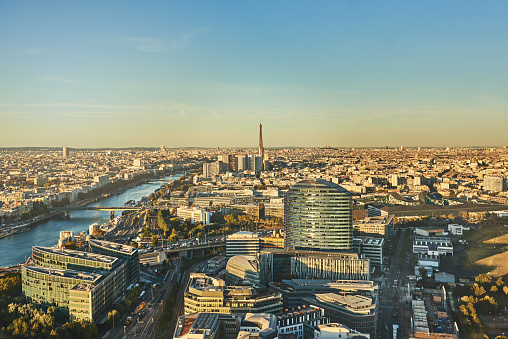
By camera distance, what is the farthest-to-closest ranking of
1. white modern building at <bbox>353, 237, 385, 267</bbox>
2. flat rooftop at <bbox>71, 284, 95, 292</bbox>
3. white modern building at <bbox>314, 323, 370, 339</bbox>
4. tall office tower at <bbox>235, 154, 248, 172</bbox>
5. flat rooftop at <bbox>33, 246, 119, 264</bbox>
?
tall office tower at <bbox>235, 154, 248, 172</bbox> → white modern building at <bbox>353, 237, 385, 267</bbox> → flat rooftop at <bbox>33, 246, 119, 264</bbox> → flat rooftop at <bbox>71, 284, 95, 292</bbox> → white modern building at <bbox>314, 323, 370, 339</bbox>

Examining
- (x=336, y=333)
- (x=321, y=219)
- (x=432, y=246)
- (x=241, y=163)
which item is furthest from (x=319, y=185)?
(x=241, y=163)

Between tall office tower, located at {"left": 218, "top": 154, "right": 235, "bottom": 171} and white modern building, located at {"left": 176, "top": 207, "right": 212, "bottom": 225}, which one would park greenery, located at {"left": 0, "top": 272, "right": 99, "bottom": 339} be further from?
tall office tower, located at {"left": 218, "top": 154, "right": 235, "bottom": 171}

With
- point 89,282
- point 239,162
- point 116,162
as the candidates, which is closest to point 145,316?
point 89,282

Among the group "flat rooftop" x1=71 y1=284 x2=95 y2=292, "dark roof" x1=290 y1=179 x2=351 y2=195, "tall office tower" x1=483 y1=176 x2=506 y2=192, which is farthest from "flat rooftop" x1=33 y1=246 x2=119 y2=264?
"tall office tower" x1=483 y1=176 x2=506 y2=192

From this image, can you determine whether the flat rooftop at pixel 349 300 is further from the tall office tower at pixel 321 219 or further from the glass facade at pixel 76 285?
the glass facade at pixel 76 285

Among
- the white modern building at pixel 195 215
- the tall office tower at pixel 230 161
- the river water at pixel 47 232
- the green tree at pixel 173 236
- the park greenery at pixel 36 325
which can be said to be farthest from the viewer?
the tall office tower at pixel 230 161

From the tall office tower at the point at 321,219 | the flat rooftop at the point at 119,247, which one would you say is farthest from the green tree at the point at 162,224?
the tall office tower at the point at 321,219
